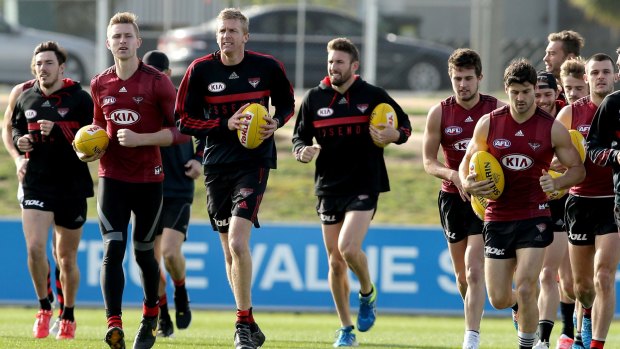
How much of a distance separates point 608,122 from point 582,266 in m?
1.55

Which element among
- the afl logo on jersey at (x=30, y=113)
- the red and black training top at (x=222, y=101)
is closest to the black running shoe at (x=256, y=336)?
the red and black training top at (x=222, y=101)

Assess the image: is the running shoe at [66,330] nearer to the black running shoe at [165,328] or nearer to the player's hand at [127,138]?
the black running shoe at [165,328]

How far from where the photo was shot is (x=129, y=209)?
379 inches

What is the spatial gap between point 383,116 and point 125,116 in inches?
97.6

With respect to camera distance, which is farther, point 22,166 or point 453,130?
point 22,166

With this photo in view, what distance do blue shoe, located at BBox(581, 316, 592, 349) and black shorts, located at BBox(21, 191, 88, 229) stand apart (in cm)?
445

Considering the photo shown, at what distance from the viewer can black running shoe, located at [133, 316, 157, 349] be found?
9.41 meters

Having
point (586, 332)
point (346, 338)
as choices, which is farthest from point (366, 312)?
point (586, 332)

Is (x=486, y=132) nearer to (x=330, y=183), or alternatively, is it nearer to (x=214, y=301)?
(x=330, y=183)

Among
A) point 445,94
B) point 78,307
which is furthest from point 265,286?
point 445,94

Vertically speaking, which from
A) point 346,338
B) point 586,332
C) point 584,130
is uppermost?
point 584,130

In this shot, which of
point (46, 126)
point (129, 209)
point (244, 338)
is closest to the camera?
point (244, 338)

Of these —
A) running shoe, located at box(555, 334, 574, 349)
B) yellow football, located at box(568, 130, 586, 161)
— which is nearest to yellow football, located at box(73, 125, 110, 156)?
yellow football, located at box(568, 130, 586, 161)

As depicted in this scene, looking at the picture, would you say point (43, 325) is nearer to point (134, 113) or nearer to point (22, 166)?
point (22, 166)
